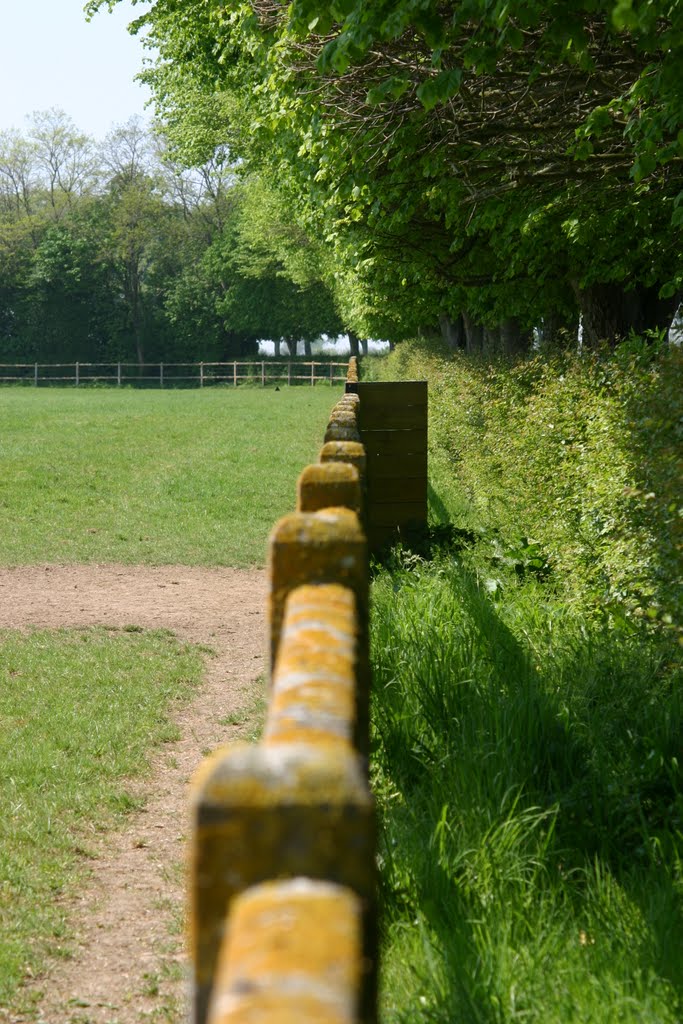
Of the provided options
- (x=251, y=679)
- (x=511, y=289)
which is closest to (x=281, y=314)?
(x=511, y=289)

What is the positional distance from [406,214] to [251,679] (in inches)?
291

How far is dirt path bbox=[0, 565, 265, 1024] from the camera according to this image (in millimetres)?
4039

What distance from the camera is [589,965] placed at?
3.11m

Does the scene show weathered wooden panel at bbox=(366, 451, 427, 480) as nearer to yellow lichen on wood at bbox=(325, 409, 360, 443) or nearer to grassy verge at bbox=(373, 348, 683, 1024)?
grassy verge at bbox=(373, 348, 683, 1024)

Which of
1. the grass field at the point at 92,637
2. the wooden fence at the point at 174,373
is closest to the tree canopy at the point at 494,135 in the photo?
the grass field at the point at 92,637

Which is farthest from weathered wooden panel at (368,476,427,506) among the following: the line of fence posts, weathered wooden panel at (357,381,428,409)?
the line of fence posts

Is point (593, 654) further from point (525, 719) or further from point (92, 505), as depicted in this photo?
point (92, 505)

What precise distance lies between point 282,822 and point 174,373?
7505 cm

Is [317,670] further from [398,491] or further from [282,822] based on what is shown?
[398,491]

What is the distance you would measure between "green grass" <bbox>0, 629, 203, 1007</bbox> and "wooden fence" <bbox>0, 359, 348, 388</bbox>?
57.7 meters

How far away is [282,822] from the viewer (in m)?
1.32

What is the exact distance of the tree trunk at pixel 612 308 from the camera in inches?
664

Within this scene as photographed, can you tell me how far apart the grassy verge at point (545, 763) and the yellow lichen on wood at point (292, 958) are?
6.09ft

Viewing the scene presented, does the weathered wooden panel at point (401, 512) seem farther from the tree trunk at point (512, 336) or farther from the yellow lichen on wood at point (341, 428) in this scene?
the tree trunk at point (512, 336)
